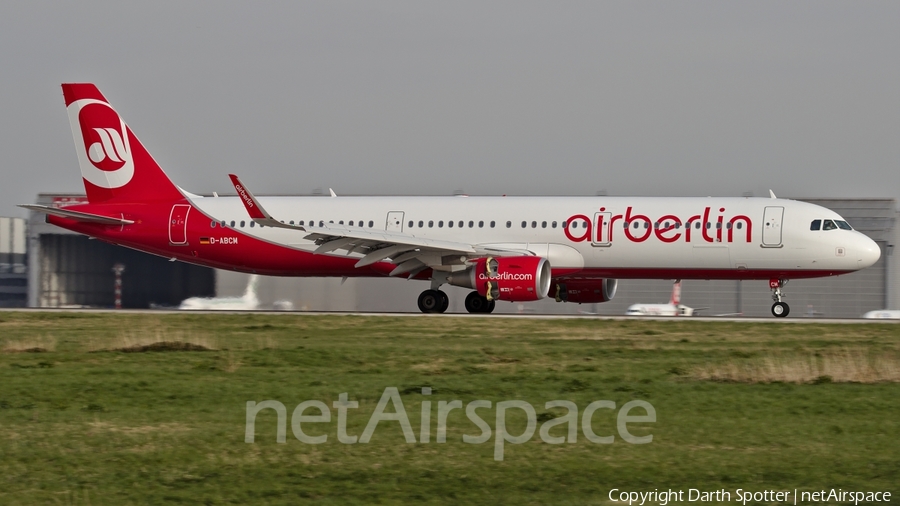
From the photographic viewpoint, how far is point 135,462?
1081 cm

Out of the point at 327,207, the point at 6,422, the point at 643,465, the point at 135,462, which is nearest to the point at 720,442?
the point at 643,465

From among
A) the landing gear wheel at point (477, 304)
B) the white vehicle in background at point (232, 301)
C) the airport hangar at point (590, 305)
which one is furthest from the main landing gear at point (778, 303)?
the white vehicle in background at point (232, 301)

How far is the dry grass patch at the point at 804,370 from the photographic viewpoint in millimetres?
16062

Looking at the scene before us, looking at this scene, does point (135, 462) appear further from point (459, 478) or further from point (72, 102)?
point (72, 102)

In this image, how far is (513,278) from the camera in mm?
28969

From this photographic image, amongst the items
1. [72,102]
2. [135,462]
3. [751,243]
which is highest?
[72,102]

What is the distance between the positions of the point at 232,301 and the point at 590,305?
1703 cm

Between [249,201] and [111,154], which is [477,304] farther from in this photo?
[111,154]

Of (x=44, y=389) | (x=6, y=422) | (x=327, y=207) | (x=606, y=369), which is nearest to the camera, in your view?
(x=6, y=422)

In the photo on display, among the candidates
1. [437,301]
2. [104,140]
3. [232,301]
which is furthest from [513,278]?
[232,301]

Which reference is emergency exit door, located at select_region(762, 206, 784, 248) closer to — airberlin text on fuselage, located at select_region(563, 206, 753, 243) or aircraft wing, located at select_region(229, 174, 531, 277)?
airberlin text on fuselage, located at select_region(563, 206, 753, 243)

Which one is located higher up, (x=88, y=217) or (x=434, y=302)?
(x=88, y=217)

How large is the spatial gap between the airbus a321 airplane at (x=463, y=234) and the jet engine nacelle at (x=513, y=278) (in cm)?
3

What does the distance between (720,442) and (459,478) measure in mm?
3125
